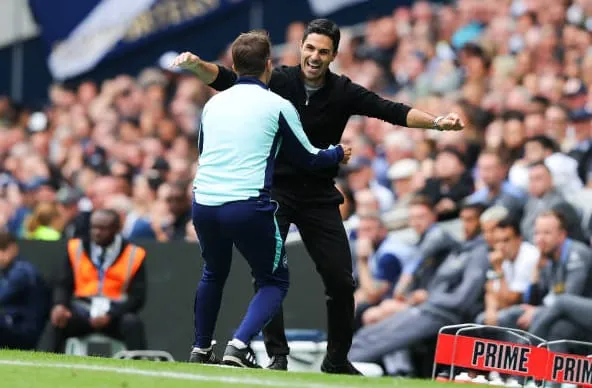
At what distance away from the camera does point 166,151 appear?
765 inches

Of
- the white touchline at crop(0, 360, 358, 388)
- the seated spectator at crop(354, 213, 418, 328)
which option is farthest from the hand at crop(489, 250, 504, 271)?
the white touchline at crop(0, 360, 358, 388)

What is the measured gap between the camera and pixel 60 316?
1340 cm

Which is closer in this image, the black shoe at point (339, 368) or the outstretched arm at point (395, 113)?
the outstretched arm at point (395, 113)

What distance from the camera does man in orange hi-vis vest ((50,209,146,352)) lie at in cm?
1341

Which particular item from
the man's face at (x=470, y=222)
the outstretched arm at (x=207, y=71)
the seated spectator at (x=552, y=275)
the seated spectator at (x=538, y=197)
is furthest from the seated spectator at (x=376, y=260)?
the outstretched arm at (x=207, y=71)

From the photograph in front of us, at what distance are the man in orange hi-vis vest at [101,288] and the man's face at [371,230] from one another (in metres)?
1.87

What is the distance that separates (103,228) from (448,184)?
3.01 m

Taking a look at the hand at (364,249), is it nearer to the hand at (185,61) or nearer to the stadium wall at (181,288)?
the stadium wall at (181,288)

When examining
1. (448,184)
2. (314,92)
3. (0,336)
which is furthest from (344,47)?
(314,92)

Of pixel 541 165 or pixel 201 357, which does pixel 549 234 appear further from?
pixel 201 357

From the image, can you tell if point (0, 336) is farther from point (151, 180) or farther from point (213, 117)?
point (213, 117)

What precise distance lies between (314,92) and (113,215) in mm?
4488

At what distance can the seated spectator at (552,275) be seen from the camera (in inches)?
464

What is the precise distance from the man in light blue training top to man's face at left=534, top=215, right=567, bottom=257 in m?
3.32
